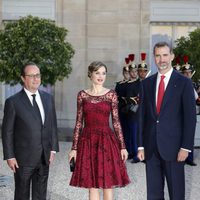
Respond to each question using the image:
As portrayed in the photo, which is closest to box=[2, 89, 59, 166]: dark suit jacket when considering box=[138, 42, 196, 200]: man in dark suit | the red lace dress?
the red lace dress

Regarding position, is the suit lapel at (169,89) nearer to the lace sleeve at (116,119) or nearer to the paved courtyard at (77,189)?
the lace sleeve at (116,119)

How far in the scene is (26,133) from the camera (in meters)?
5.01

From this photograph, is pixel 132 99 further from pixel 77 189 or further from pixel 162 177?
pixel 162 177

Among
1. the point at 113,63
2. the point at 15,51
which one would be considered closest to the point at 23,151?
the point at 15,51

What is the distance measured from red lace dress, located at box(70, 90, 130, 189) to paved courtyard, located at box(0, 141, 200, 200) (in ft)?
4.72

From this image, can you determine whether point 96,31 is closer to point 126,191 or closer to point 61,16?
point 61,16

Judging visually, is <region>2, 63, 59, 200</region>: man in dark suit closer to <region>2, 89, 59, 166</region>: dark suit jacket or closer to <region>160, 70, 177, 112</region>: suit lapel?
<region>2, 89, 59, 166</region>: dark suit jacket

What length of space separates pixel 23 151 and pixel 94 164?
0.78m

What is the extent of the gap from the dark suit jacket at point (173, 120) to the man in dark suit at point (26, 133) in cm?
105

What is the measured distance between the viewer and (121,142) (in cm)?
538


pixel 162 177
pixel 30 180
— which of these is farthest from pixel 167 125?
pixel 30 180

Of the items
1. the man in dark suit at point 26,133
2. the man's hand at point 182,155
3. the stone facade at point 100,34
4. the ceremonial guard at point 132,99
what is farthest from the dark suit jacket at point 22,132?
the stone facade at point 100,34

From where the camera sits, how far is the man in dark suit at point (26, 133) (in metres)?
4.99

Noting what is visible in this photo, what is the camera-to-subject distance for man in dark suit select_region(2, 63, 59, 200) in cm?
499
